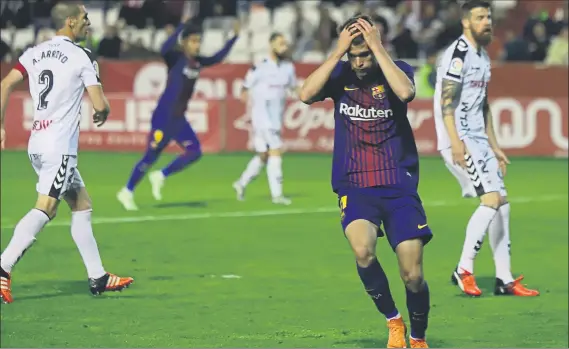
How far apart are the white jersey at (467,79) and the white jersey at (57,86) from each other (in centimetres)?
311

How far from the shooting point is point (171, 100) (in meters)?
19.4

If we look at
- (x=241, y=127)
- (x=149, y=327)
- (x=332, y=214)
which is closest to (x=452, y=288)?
(x=149, y=327)

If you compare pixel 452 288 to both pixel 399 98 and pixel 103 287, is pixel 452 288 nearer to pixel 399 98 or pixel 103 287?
pixel 103 287

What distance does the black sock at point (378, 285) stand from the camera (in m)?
8.83

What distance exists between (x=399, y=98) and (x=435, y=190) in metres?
13.5

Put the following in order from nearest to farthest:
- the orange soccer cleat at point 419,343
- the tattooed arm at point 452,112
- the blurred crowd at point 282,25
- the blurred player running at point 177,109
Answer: the orange soccer cleat at point 419,343
the tattooed arm at point 452,112
the blurred player running at point 177,109
the blurred crowd at point 282,25


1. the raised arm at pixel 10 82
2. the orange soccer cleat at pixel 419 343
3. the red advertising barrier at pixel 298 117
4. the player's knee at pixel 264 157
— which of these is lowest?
the red advertising barrier at pixel 298 117

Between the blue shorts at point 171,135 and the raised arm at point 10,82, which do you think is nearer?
the raised arm at point 10,82

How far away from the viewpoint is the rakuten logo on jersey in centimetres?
881

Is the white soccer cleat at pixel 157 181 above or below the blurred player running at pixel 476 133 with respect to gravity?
below

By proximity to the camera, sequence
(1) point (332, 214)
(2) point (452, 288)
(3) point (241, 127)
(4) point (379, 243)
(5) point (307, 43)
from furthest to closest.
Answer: (5) point (307, 43)
(3) point (241, 127)
(1) point (332, 214)
(4) point (379, 243)
(2) point (452, 288)

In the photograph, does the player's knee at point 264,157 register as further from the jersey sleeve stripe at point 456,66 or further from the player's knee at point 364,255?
the player's knee at point 364,255

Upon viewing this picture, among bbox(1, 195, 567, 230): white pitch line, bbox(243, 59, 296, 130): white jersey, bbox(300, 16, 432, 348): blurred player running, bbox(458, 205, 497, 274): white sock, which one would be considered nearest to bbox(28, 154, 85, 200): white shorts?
bbox(300, 16, 432, 348): blurred player running

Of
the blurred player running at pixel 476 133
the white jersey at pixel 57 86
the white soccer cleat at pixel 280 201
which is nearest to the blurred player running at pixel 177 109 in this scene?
the white soccer cleat at pixel 280 201
